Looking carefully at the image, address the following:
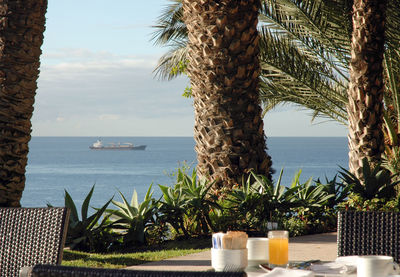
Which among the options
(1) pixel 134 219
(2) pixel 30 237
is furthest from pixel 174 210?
(2) pixel 30 237

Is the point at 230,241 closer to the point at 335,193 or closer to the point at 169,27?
the point at 335,193

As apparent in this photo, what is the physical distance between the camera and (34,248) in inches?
138

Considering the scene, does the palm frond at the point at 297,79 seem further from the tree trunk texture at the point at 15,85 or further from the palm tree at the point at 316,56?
the tree trunk texture at the point at 15,85

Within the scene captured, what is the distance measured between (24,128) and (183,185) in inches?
106

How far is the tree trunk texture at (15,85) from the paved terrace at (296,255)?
1.91 meters

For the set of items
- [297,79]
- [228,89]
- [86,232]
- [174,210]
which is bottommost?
[86,232]

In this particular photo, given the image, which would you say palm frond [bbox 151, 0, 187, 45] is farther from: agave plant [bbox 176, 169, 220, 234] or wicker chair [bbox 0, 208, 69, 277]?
wicker chair [bbox 0, 208, 69, 277]

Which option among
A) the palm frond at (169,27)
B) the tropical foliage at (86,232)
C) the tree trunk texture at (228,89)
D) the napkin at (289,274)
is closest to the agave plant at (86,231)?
the tropical foliage at (86,232)

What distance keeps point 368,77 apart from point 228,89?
8.92ft

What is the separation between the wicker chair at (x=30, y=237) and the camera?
11.3 feet

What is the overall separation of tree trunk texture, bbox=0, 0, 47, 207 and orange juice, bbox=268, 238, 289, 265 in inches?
174

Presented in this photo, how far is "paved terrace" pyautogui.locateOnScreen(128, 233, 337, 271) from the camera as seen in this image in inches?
231

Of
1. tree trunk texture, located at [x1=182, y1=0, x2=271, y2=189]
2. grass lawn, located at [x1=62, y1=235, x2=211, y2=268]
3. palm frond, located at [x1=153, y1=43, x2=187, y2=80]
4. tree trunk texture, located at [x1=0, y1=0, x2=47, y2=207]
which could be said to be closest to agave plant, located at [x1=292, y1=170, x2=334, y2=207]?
tree trunk texture, located at [x1=182, y1=0, x2=271, y2=189]

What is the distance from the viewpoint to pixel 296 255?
626cm
